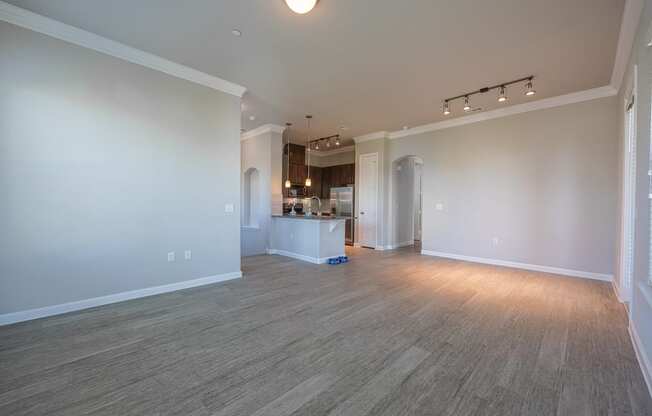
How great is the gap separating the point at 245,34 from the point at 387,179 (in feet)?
16.5

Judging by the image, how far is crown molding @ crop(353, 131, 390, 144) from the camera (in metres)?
7.07

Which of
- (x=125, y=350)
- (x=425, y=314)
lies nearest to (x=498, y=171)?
(x=425, y=314)

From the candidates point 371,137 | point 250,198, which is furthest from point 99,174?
point 371,137

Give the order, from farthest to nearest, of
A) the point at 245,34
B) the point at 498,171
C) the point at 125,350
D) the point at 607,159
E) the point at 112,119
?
the point at 498,171 → the point at 607,159 → the point at 112,119 → the point at 245,34 → the point at 125,350

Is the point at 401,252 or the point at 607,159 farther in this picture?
the point at 401,252

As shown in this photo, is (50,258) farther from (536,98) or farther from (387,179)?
(536,98)

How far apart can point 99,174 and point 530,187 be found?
666 cm

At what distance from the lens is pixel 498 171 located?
5.34 metres

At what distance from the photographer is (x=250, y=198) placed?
26.4 ft

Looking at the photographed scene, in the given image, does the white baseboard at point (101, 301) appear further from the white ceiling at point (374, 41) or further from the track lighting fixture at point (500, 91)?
the track lighting fixture at point (500, 91)

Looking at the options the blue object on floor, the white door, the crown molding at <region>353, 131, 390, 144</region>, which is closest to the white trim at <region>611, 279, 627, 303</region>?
the blue object on floor

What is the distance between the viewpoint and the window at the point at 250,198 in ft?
25.6

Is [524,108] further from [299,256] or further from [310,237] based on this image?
[299,256]

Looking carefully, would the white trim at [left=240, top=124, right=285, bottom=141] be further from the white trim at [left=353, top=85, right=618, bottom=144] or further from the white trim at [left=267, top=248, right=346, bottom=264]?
the white trim at [left=267, top=248, right=346, bottom=264]
